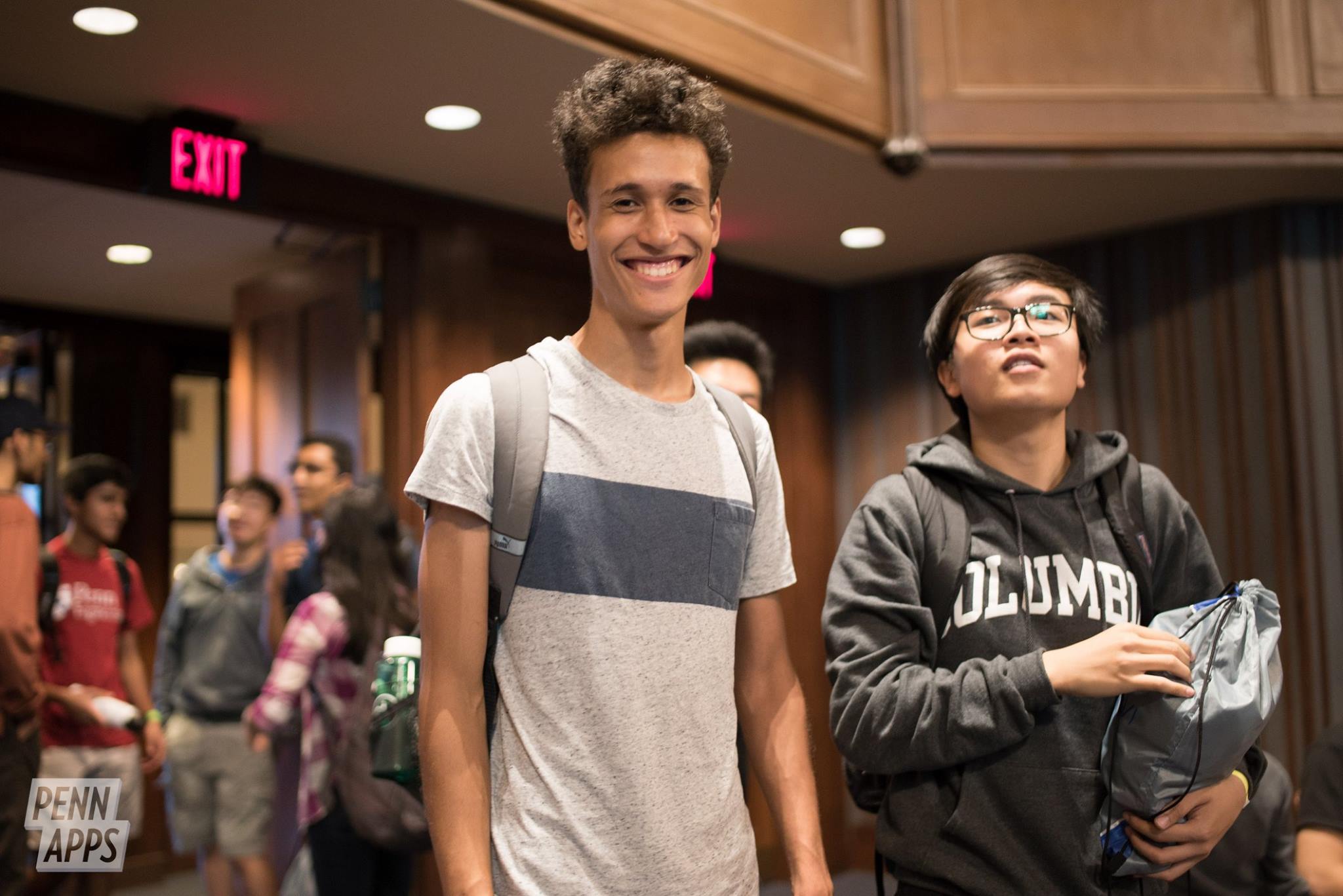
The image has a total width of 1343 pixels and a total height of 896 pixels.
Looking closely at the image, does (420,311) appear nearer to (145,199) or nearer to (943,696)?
(145,199)

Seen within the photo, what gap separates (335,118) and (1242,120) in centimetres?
266

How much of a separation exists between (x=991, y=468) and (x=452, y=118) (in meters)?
2.10

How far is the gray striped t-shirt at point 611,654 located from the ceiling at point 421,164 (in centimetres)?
166

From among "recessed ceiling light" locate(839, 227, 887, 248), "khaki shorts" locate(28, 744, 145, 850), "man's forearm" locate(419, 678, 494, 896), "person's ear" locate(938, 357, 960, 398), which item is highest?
"recessed ceiling light" locate(839, 227, 887, 248)

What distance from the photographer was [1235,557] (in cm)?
429

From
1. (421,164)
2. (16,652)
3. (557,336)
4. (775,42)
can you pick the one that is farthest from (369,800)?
(775,42)

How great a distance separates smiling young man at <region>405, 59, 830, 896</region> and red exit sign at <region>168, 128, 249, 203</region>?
222 centimetres

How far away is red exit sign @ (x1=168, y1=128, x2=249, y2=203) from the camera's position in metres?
3.22

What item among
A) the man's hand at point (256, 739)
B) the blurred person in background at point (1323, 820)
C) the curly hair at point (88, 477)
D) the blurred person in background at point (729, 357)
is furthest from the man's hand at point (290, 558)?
the blurred person in background at point (1323, 820)

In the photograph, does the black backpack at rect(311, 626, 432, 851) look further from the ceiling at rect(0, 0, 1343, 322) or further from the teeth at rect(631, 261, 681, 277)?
the teeth at rect(631, 261, 681, 277)

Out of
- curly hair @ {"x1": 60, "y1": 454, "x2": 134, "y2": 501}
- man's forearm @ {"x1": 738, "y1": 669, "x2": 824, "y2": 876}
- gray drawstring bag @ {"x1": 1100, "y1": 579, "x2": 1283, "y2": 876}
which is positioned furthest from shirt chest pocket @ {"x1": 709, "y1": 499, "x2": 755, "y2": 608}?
curly hair @ {"x1": 60, "y1": 454, "x2": 134, "y2": 501}

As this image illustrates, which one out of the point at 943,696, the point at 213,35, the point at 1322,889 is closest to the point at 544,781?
the point at 943,696

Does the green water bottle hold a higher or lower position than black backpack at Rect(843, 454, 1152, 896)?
lower

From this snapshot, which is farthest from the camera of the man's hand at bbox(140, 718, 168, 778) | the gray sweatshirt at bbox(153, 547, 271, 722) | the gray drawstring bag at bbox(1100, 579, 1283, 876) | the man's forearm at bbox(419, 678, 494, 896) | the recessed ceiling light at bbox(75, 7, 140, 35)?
the gray sweatshirt at bbox(153, 547, 271, 722)
